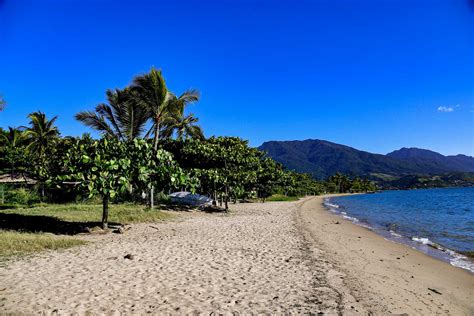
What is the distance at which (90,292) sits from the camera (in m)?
5.41

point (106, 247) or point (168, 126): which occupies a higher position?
point (168, 126)

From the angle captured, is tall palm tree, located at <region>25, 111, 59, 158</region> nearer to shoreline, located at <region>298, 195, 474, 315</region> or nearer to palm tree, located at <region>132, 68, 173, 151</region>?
palm tree, located at <region>132, 68, 173, 151</region>

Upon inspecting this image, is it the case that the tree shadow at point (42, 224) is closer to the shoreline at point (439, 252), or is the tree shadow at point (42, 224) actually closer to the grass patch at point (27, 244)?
the grass patch at point (27, 244)

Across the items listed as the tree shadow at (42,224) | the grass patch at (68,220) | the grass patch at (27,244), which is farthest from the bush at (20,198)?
the grass patch at (27,244)

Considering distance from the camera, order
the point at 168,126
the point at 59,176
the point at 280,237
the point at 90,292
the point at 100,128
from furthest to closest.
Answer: the point at 168,126
the point at 100,128
the point at 280,237
the point at 59,176
the point at 90,292

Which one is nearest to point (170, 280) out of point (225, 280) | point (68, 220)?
point (225, 280)

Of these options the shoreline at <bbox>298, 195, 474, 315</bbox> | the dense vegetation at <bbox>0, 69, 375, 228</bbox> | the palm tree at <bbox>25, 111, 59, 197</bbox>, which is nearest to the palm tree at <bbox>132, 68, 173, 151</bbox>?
the dense vegetation at <bbox>0, 69, 375, 228</bbox>

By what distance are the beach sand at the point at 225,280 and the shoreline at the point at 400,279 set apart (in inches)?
1.2

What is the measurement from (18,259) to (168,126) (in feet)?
66.1

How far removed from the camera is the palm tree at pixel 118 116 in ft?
72.3

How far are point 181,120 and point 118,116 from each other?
6.89 meters

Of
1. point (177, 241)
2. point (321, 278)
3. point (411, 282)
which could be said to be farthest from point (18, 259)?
point (411, 282)

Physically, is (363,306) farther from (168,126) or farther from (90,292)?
(168,126)

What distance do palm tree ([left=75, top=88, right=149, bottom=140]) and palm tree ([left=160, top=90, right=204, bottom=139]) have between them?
7.55ft
